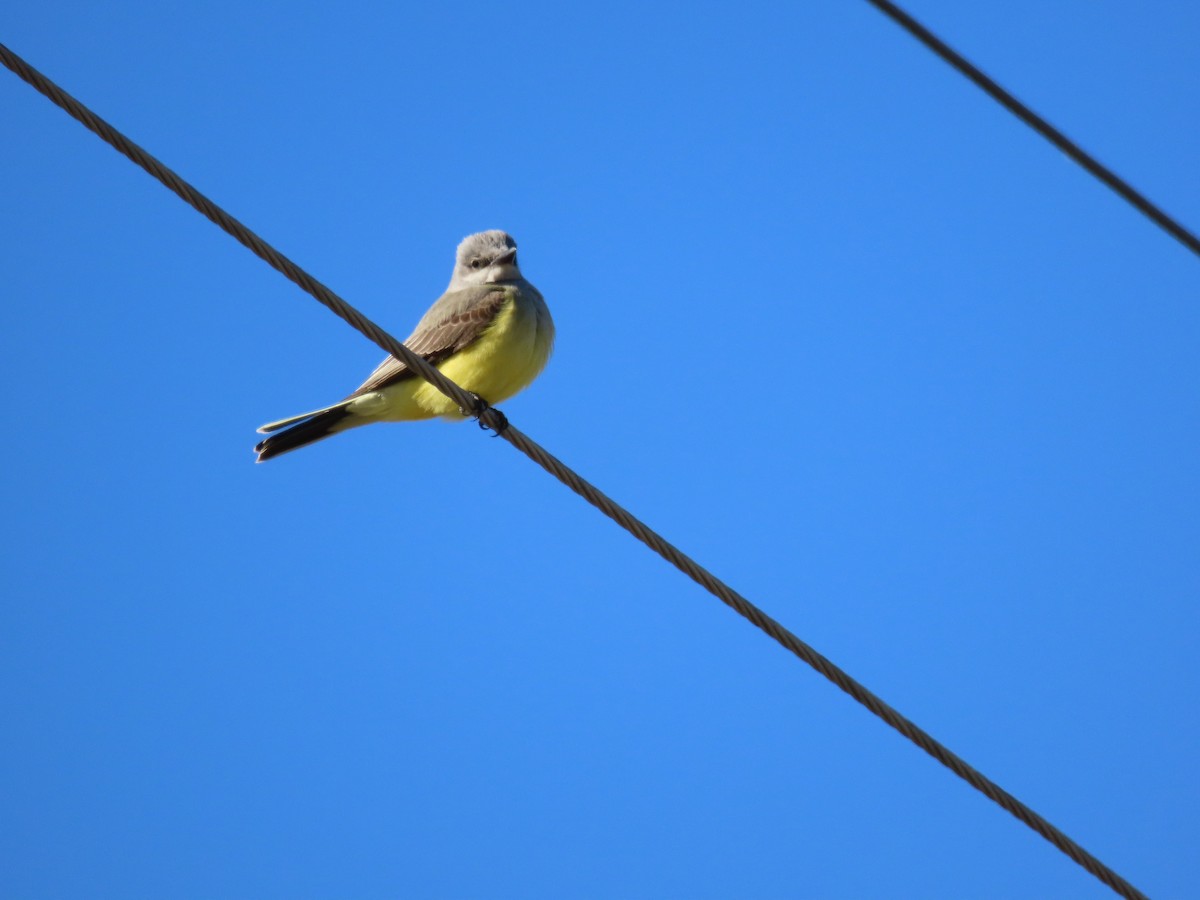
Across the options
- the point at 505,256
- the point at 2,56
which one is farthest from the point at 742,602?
the point at 505,256

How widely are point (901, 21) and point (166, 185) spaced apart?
6.59 feet

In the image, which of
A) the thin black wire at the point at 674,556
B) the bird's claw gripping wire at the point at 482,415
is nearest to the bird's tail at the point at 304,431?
the bird's claw gripping wire at the point at 482,415

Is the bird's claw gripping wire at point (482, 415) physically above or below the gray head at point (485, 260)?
below

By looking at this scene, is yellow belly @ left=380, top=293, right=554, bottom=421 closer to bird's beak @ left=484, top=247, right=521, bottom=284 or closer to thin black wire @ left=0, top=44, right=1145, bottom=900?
bird's beak @ left=484, top=247, right=521, bottom=284

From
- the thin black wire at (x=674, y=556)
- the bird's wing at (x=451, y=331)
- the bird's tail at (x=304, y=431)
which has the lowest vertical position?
the thin black wire at (x=674, y=556)

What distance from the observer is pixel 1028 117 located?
11.3 feet

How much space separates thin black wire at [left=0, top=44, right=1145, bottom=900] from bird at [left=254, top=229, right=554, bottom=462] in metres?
2.44

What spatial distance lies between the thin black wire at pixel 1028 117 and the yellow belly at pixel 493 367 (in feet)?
10.4

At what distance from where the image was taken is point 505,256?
7406mm

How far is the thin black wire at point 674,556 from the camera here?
133 inches

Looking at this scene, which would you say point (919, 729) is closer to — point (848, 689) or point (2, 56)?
point (848, 689)

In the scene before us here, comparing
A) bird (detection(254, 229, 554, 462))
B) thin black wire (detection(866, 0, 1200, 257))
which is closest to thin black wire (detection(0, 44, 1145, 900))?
thin black wire (detection(866, 0, 1200, 257))

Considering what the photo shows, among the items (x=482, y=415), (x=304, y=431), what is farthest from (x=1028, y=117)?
(x=304, y=431)

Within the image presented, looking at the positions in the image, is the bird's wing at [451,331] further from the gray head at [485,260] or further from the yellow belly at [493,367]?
the gray head at [485,260]
